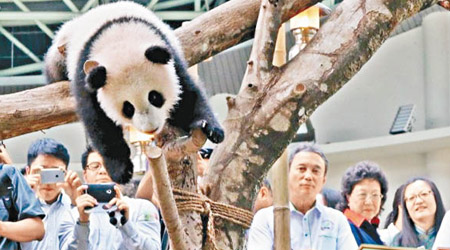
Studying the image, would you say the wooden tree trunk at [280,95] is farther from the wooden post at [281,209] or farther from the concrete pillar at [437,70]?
the concrete pillar at [437,70]

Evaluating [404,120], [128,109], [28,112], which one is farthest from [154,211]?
[404,120]

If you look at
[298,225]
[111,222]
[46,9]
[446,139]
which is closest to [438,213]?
[298,225]

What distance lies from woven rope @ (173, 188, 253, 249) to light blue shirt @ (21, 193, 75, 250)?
4.21ft

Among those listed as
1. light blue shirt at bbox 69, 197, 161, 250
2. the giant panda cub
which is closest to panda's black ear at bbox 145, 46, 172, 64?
the giant panda cub

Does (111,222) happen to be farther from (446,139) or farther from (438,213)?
(446,139)

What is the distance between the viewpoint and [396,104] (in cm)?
1071

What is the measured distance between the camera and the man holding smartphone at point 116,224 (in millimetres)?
3713

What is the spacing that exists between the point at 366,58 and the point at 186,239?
0.80m

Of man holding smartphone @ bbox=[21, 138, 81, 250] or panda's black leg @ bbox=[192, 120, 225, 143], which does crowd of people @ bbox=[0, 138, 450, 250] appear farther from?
panda's black leg @ bbox=[192, 120, 225, 143]

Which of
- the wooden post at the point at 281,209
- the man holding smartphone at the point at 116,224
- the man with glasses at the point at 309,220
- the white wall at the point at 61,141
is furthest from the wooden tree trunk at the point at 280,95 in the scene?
the white wall at the point at 61,141

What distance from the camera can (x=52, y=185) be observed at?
412 centimetres

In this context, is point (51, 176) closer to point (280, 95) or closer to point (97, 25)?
point (97, 25)

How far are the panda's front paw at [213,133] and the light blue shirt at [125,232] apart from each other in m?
0.94

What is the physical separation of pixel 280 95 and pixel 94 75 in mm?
546
